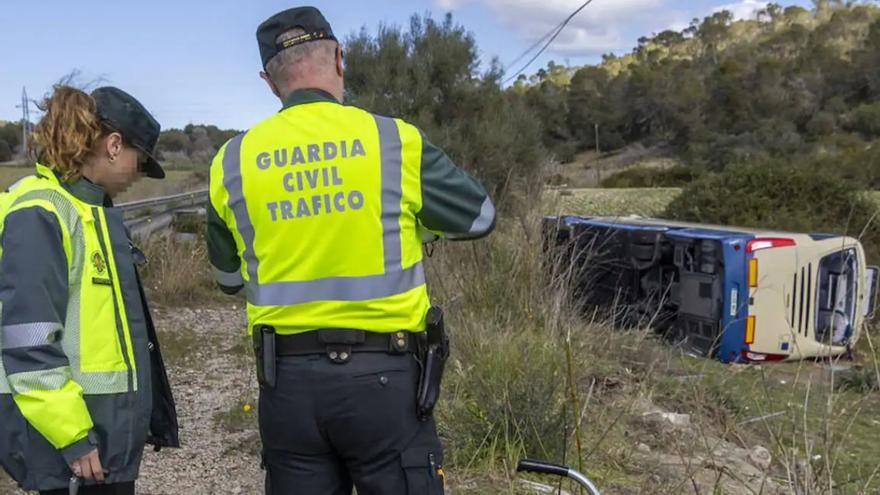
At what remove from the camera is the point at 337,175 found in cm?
214

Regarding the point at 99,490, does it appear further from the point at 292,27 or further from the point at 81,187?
the point at 292,27

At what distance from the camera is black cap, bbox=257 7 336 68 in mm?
2283

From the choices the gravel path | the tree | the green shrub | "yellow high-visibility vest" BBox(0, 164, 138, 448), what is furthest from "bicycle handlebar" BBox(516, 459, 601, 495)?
the green shrub

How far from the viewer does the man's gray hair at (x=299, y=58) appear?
229 centimetres

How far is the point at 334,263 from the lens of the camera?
2.14 meters

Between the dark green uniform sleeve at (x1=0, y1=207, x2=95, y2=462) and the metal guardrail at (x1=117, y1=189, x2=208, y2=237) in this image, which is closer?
the dark green uniform sleeve at (x1=0, y1=207, x2=95, y2=462)

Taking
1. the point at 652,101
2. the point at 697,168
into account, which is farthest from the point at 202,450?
the point at 652,101

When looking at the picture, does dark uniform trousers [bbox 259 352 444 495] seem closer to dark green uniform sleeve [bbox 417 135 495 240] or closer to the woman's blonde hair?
dark green uniform sleeve [bbox 417 135 495 240]

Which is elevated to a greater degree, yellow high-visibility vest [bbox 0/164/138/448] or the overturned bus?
yellow high-visibility vest [bbox 0/164/138/448]

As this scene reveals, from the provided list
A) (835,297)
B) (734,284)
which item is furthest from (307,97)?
(835,297)

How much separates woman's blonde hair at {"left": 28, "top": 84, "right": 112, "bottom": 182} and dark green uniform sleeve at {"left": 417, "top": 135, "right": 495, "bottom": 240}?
35.5 inches

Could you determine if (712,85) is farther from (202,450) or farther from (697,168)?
(202,450)

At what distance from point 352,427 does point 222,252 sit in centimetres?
63

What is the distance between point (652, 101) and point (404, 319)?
53.3 meters
